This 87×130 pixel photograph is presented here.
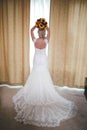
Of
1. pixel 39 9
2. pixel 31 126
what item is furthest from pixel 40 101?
pixel 39 9

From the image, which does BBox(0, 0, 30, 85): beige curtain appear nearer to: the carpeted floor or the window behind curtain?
the window behind curtain

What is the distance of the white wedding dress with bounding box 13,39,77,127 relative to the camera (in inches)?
104

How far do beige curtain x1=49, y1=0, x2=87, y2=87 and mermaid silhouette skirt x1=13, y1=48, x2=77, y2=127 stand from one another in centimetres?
72

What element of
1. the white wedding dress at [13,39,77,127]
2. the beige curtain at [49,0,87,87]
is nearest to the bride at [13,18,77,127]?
the white wedding dress at [13,39,77,127]

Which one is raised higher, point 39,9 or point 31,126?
point 39,9

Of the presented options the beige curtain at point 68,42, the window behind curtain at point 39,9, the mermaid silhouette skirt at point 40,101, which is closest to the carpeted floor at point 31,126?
the mermaid silhouette skirt at point 40,101

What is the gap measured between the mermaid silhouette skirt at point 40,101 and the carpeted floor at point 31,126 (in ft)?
0.31

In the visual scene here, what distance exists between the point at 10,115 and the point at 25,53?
1.41 m

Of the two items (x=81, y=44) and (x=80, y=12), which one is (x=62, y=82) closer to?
(x=81, y=44)

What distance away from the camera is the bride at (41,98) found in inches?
105

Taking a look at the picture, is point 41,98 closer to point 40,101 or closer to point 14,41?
point 40,101

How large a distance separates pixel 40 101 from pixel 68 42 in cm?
140

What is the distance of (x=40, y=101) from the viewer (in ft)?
9.63

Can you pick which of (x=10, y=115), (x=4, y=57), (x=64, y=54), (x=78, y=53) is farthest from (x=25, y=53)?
(x=10, y=115)
